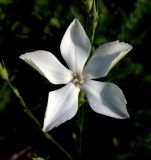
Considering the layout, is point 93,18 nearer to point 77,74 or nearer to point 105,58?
point 105,58

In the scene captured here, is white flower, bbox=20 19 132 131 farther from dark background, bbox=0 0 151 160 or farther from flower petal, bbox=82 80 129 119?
dark background, bbox=0 0 151 160

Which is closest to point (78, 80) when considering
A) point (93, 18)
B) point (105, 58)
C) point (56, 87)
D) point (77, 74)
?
point (77, 74)

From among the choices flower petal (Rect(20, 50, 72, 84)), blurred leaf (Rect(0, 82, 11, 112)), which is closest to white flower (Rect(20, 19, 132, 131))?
flower petal (Rect(20, 50, 72, 84))

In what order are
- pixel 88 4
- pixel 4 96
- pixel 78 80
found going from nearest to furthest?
pixel 88 4, pixel 78 80, pixel 4 96

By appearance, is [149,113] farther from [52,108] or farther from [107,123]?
[52,108]

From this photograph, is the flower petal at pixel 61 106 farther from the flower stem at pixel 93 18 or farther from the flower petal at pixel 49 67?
the flower stem at pixel 93 18

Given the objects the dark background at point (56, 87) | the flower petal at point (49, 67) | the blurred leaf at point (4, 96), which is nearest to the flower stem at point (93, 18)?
the flower petal at point (49, 67)
